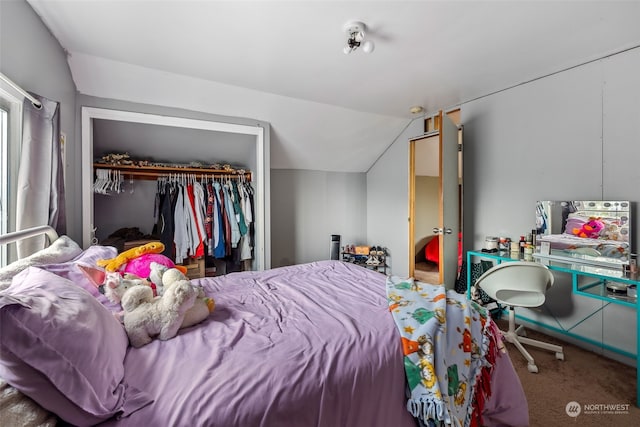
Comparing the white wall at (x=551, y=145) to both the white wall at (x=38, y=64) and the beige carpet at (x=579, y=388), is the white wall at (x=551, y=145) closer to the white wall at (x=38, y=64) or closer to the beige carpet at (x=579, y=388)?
the beige carpet at (x=579, y=388)

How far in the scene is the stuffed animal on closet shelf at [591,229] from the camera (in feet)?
7.07

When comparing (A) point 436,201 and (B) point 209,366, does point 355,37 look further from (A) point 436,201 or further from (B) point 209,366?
(A) point 436,201

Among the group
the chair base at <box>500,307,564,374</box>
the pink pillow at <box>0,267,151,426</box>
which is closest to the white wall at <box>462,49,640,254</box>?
the chair base at <box>500,307,564,374</box>

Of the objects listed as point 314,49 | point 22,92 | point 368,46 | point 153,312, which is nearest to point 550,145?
point 368,46

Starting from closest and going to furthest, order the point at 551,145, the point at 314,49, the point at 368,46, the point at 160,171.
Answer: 1. the point at 368,46
2. the point at 314,49
3. the point at 551,145
4. the point at 160,171

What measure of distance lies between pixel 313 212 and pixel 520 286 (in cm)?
281

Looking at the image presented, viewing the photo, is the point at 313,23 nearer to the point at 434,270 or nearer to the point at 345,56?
the point at 345,56

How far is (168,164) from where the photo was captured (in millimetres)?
3357

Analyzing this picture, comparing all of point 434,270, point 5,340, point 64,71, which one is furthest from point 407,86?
point 5,340

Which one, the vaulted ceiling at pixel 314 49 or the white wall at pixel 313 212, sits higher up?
the vaulted ceiling at pixel 314 49

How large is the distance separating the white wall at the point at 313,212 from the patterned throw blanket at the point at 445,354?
9.15 ft

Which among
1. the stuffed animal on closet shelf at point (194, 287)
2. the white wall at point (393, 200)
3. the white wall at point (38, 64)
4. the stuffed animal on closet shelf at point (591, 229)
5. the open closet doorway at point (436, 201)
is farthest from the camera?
the white wall at point (393, 200)

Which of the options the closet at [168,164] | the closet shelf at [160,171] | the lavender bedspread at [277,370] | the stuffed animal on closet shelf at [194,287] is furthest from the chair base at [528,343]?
the closet shelf at [160,171]

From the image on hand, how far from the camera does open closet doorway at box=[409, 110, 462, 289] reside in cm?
283
